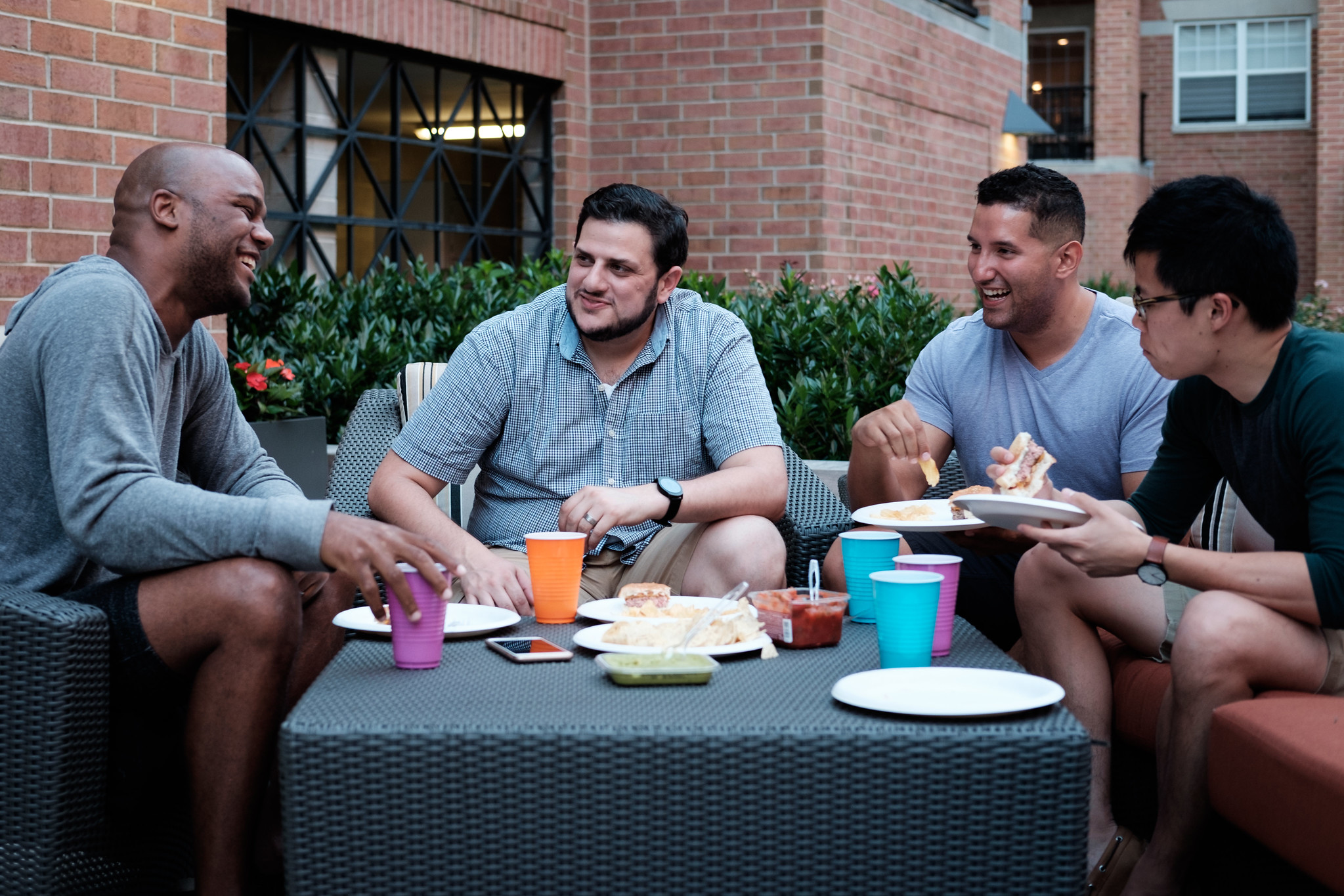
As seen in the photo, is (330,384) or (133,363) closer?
(133,363)

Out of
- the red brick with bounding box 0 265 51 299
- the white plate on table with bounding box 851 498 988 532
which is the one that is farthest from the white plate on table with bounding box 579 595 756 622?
the red brick with bounding box 0 265 51 299

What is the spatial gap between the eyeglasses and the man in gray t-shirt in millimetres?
644

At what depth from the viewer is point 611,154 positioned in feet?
26.5

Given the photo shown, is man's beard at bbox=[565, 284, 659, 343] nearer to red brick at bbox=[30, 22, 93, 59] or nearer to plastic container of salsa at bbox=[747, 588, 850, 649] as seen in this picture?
plastic container of salsa at bbox=[747, 588, 850, 649]

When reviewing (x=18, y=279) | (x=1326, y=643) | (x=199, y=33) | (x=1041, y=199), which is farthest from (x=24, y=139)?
(x=1326, y=643)

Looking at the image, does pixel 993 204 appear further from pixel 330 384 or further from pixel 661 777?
pixel 330 384

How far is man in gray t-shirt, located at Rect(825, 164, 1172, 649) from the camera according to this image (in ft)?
10.1

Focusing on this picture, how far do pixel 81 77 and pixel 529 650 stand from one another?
3199 millimetres

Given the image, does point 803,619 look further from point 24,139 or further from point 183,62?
point 183,62

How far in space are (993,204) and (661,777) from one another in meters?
1.98

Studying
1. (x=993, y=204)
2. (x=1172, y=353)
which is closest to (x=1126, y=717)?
(x=1172, y=353)

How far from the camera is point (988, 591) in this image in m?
3.20

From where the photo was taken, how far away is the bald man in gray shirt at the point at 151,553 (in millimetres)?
2191

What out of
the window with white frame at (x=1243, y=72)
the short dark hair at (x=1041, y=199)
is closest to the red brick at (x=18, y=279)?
the short dark hair at (x=1041, y=199)
